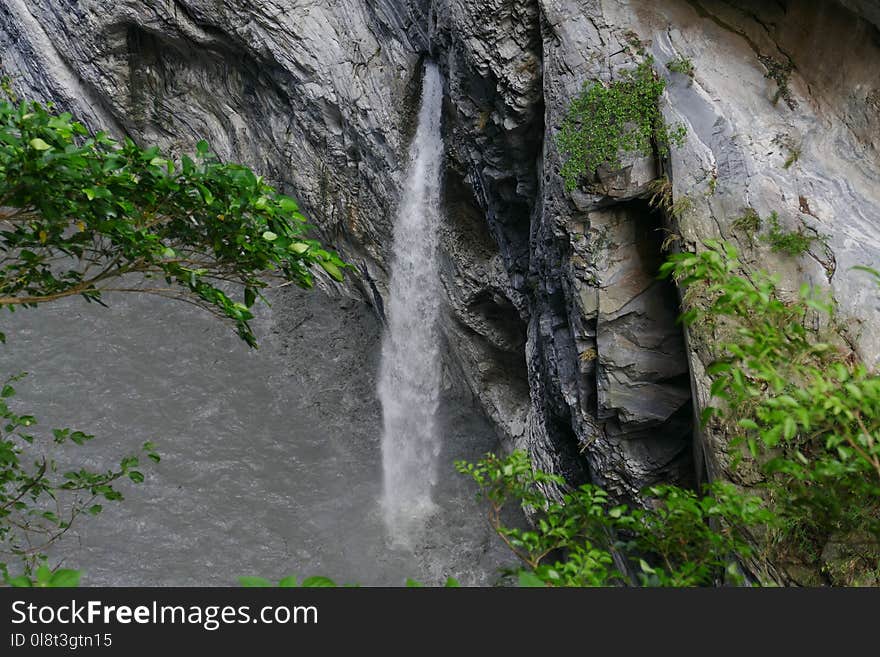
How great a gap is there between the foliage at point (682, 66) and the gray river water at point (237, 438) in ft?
21.3

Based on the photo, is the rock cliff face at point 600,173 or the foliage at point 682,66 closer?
the rock cliff face at point 600,173

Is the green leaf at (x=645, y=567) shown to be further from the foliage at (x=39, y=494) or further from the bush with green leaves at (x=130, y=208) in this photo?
the foliage at (x=39, y=494)

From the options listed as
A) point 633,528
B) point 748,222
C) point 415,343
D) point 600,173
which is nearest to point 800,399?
point 633,528

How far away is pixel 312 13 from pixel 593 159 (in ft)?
24.7

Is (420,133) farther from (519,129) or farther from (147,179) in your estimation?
(147,179)

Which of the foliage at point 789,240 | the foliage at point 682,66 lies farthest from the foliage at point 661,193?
the foliage at point 682,66

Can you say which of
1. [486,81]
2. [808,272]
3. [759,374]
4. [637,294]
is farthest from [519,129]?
[759,374]

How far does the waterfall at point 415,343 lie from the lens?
35.5ft

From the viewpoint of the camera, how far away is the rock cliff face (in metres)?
6.12

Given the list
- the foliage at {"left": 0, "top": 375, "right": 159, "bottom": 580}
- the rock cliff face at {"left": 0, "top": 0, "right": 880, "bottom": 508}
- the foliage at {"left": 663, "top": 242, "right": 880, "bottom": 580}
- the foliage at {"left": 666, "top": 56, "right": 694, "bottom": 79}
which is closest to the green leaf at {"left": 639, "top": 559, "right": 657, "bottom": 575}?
the foliage at {"left": 663, "top": 242, "right": 880, "bottom": 580}

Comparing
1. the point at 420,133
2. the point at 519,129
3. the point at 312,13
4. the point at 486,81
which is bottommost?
the point at 519,129

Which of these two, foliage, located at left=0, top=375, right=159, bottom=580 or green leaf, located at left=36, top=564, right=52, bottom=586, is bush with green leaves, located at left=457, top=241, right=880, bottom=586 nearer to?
green leaf, located at left=36, top=564, right=52, bottom=586

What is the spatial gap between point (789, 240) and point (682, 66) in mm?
2159

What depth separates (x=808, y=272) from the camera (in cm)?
568
